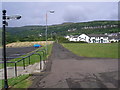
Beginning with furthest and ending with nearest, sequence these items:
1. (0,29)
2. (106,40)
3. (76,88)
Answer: (106,40) < (76,88) < (0,29)

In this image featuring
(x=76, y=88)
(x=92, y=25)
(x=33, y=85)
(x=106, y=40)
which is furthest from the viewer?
(x=92, y=25)

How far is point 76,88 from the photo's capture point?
5.63 meters

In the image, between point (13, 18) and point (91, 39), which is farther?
point (91, 39)

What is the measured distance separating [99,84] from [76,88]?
1081 mm

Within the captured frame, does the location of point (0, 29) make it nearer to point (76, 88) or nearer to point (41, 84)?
point (41, 84)

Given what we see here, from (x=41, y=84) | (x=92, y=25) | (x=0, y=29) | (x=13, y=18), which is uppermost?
(x=92, y=25)

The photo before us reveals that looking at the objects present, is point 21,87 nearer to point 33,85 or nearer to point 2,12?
point 33,85

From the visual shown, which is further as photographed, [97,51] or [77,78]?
[97,51]

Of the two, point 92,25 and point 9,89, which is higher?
point 92,25

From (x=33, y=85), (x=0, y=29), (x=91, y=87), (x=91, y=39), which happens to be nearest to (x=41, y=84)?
(x=33, y=85)

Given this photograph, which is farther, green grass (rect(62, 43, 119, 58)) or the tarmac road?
green grass (rect(62, 43, 119, 58))

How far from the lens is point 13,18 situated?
555 centimetres

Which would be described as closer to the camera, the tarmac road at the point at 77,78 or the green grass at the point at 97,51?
the tarmac road at the point at 77,78

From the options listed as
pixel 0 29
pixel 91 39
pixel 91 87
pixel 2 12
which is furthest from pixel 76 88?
pixel 91 39
